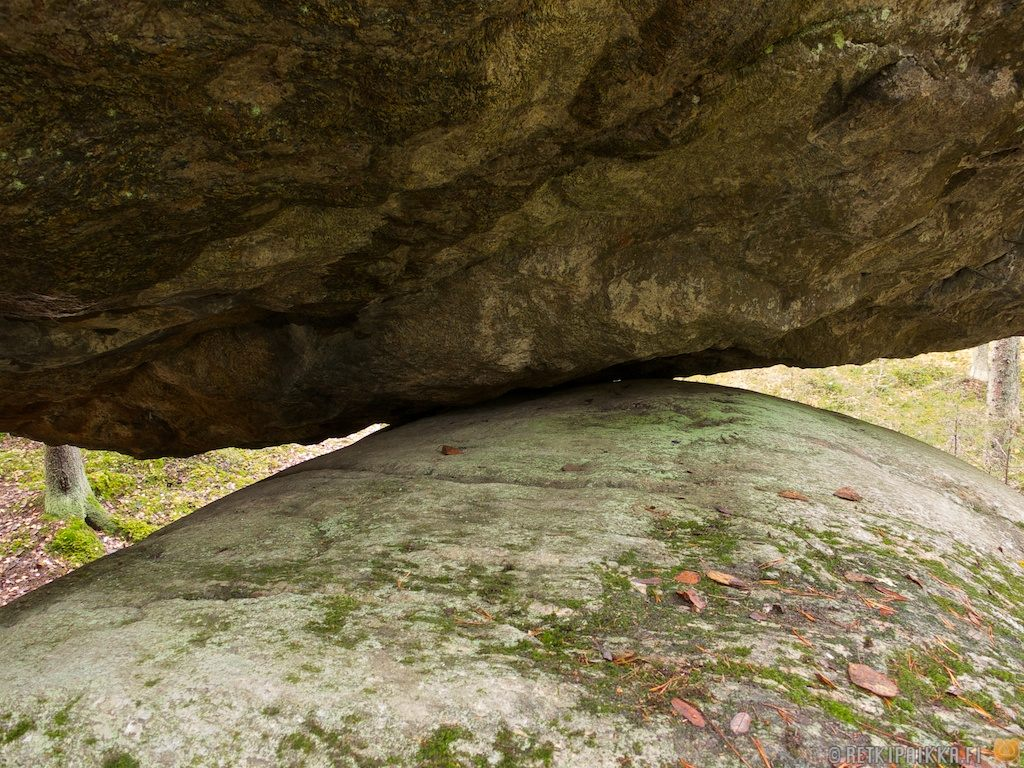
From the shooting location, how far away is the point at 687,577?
3359 millimetres

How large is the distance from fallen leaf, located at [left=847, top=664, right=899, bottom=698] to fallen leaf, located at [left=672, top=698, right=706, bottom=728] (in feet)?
2.32

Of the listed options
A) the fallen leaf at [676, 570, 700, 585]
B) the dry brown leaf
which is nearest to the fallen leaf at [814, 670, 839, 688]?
the dry brown leaf

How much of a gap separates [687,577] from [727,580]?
0.20 m

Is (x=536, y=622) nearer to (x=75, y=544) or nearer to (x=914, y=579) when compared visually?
(x=914, y=579)

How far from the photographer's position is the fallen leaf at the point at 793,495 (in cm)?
426

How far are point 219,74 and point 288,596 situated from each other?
2470mm

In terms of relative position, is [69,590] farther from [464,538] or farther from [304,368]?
[304,368]

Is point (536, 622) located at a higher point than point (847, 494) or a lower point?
lower

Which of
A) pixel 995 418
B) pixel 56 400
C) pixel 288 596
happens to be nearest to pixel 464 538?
pixel 288 596

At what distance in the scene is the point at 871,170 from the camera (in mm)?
4516

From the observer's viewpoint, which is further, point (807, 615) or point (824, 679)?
point (807, 615)

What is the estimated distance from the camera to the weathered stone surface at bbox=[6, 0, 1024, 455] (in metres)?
2.91

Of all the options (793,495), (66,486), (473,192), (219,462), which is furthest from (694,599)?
(219,462)

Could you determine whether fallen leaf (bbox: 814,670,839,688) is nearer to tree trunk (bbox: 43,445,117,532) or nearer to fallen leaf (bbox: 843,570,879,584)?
fallen leaf (bbox: 843,570,879,584)
